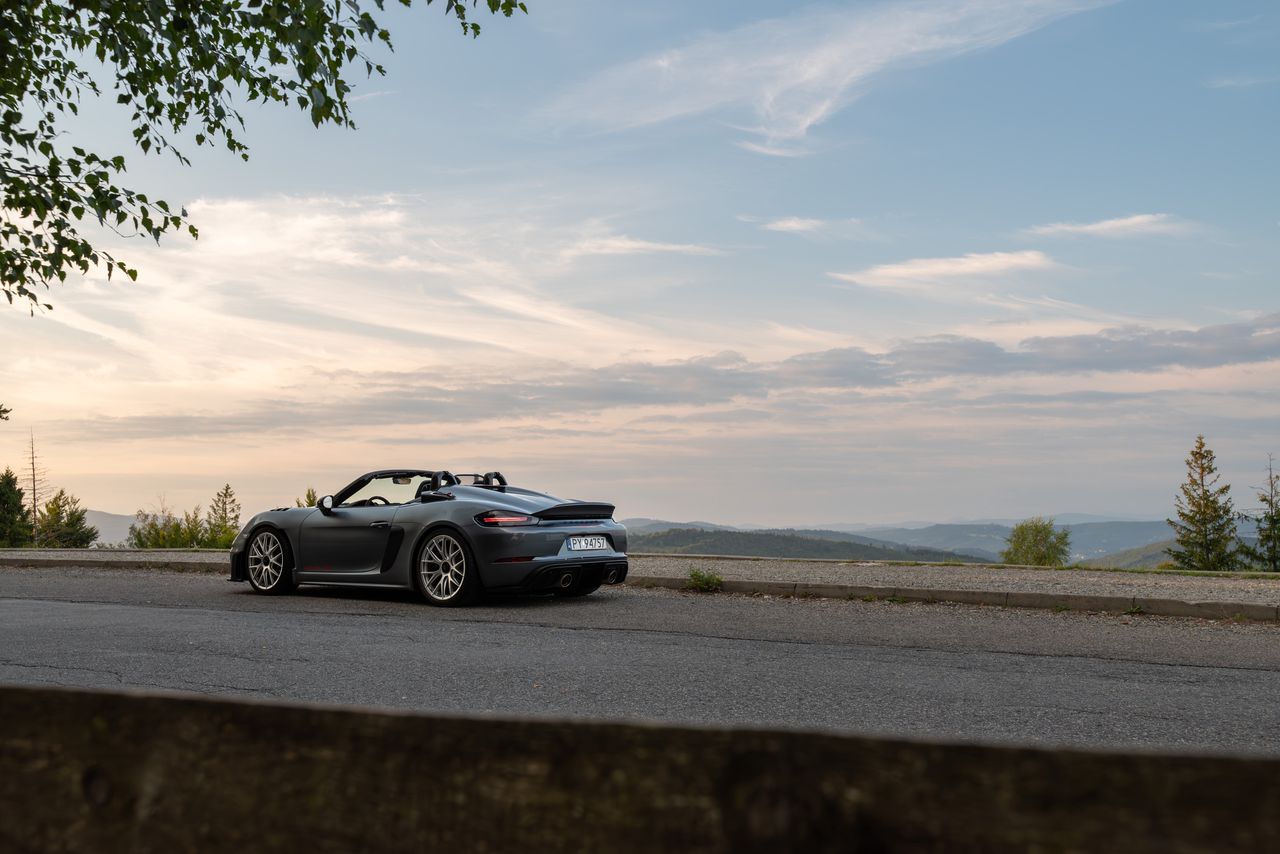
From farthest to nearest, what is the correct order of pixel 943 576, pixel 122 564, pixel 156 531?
pixel 156 531 → pixel 122 564 → pixel 943 576

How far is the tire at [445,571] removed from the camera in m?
11.2

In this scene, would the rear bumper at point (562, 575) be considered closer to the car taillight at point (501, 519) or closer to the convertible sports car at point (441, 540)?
the convertible sports car at point (441, 540)

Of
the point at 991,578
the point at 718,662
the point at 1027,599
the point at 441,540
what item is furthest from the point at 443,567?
the point at 991,578

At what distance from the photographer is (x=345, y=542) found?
1223 centimetres

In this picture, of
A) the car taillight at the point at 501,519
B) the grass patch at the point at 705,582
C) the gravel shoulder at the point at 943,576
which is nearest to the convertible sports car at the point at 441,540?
the car taillight at the point at 501,519

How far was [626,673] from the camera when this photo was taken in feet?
23.4

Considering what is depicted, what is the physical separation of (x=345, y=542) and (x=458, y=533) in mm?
1670

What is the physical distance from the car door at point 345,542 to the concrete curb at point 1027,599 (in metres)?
3.52

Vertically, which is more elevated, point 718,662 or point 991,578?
point 991,578

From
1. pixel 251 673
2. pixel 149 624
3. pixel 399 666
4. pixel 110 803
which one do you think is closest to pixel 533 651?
pixel 399 666

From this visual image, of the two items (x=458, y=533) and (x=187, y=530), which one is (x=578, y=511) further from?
(x=187, y=530)

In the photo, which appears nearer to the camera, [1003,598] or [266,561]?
[1003,598]

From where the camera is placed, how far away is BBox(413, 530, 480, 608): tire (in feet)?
36.8

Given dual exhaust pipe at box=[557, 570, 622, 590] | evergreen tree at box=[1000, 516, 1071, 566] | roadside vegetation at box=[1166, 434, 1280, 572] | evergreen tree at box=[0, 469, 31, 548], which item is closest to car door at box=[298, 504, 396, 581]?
dual exhaust pipe at box=[557, 570, 622, 590]
